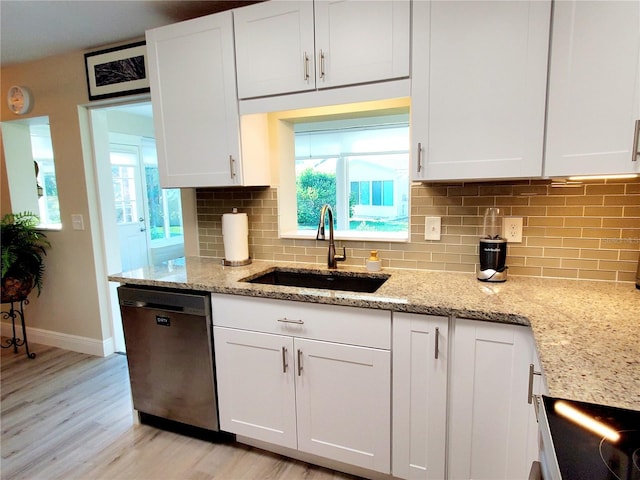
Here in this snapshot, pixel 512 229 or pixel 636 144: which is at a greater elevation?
pixel 636 144

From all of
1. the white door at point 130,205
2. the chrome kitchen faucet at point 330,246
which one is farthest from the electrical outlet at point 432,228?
the white door at point 130,205

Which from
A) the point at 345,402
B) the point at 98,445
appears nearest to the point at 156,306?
the point at 98,445

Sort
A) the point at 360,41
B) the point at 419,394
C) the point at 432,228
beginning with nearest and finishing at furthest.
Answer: the point at 419,394
the point at 360,41
the point at 432,228

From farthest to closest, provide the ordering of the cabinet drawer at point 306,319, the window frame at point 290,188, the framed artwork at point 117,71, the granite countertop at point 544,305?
the framed artwork at point 117,71 → the window frame at point 290,188 → the cabinet drawer at point 306,319 → the granite countertop at point 544,305

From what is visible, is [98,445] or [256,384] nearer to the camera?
[256,384]

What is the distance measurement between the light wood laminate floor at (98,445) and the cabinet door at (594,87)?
5.72 ft

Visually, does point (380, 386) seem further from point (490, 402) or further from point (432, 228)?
point (432, 228)

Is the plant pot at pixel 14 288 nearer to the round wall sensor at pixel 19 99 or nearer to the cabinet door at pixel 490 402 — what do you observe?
the round wall sensor at pixel 19 99

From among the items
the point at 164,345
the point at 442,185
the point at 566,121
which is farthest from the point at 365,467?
the point at 566,121

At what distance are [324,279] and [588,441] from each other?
1464mm

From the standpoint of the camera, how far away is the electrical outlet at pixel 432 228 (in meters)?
1.89

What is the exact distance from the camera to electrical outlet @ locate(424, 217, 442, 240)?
1.89 meters

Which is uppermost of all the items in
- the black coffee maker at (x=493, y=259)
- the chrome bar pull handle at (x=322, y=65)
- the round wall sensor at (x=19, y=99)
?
the round wall sensor at (x=19, y=99)

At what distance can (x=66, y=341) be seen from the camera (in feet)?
10.6
